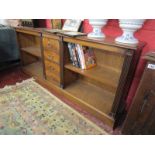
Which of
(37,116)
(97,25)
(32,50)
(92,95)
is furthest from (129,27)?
(32,50)

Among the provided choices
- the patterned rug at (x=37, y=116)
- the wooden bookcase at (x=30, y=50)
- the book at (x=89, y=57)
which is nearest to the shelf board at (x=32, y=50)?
the wooden bookcase at (x=30, y=50)

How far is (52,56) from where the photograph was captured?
1593 millimetres

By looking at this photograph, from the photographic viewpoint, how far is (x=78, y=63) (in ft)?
4.88

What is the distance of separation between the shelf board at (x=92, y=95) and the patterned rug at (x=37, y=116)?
17 centimetres

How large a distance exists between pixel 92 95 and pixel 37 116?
2.22ft

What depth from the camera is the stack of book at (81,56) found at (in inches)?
56.2

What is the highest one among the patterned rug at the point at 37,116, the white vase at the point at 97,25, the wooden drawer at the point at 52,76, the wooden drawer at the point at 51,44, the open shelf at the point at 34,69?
the white vase at the point at 97,25

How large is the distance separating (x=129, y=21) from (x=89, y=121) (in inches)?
39.5

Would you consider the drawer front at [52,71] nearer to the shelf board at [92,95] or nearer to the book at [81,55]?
the shelf board at [92,95]

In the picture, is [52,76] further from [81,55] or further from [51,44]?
[81,55]

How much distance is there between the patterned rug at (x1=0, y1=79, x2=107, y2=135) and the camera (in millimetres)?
1240

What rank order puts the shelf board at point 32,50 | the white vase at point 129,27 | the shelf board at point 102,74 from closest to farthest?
the white vase at point 129,27 < the shelf board at point 102,74 < the shelf board at point 32,50

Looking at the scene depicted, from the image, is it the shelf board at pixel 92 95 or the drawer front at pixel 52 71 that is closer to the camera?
the shelf board at pixel 92 95
